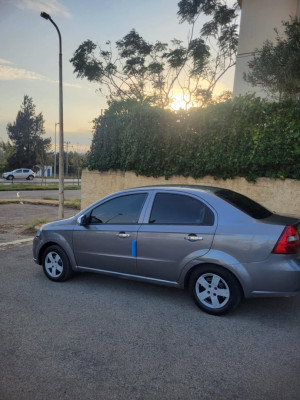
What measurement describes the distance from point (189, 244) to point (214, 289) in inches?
24.5

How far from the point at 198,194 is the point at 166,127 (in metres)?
5.94

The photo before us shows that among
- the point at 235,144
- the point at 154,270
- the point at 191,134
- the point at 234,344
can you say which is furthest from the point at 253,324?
the point at 191,134

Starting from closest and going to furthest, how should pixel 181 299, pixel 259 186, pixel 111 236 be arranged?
pixel 181 299, pixel 111 236, pixel 259 186

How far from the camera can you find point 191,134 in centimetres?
895

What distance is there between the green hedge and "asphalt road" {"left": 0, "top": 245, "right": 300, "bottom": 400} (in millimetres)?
4014

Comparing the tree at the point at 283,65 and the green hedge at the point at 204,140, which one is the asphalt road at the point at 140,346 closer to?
the green hedge at the point at 204,140

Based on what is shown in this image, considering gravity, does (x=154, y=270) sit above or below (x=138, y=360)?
above

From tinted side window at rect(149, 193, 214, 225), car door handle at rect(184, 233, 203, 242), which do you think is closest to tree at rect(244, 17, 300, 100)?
tinted side window at rect(149, 193, 214, 225)

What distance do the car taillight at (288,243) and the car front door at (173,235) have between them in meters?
0.75

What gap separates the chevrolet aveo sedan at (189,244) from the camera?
11.5 ft

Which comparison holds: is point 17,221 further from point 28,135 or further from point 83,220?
point 28,135

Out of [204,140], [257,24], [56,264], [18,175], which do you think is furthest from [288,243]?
[18,175]

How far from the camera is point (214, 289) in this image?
3.77m

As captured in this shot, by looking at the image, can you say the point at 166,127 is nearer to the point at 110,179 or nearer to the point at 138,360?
the point at 110,179
